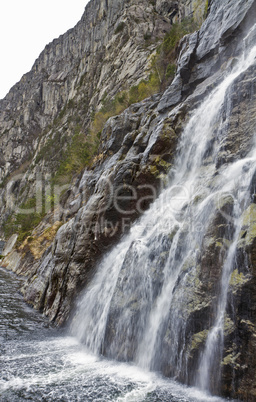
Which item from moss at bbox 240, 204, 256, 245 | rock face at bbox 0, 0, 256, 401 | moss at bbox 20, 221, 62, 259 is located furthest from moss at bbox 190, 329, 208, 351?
moss at bbox 20, 221, 62, 259

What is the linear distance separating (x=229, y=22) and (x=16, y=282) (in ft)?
88.7

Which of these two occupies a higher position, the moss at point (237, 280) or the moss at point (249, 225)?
Result: the moss at point (249, 225)

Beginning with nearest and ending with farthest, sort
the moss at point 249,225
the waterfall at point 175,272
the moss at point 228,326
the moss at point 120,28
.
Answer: the moss at point 228,326, the moss at point 249,225, the waterfall at point 175,272, the moss at point 120,28

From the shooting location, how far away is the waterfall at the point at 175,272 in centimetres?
733

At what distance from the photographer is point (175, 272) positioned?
9.15 m

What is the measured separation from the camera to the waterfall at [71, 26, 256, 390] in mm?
7328

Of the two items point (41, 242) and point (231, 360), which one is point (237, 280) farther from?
point (41, 242)

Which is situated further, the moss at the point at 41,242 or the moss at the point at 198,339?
the moss at the point at 41,242

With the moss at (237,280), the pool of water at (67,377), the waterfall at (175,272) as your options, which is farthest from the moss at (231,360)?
the moss at (237,280)

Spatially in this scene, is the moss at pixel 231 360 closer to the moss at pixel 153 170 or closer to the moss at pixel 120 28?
the moss at pixel 153 170

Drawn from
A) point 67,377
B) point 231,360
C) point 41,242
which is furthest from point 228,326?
point 41,242

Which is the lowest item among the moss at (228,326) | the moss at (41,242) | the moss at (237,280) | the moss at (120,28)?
the moss at (41,242)

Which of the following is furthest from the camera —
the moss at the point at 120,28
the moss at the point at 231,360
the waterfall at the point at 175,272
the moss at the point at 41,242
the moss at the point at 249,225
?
the moss at the point at 120,28

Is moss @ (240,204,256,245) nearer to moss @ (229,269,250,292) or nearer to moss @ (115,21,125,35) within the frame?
moss @ (229,269,250,292)
